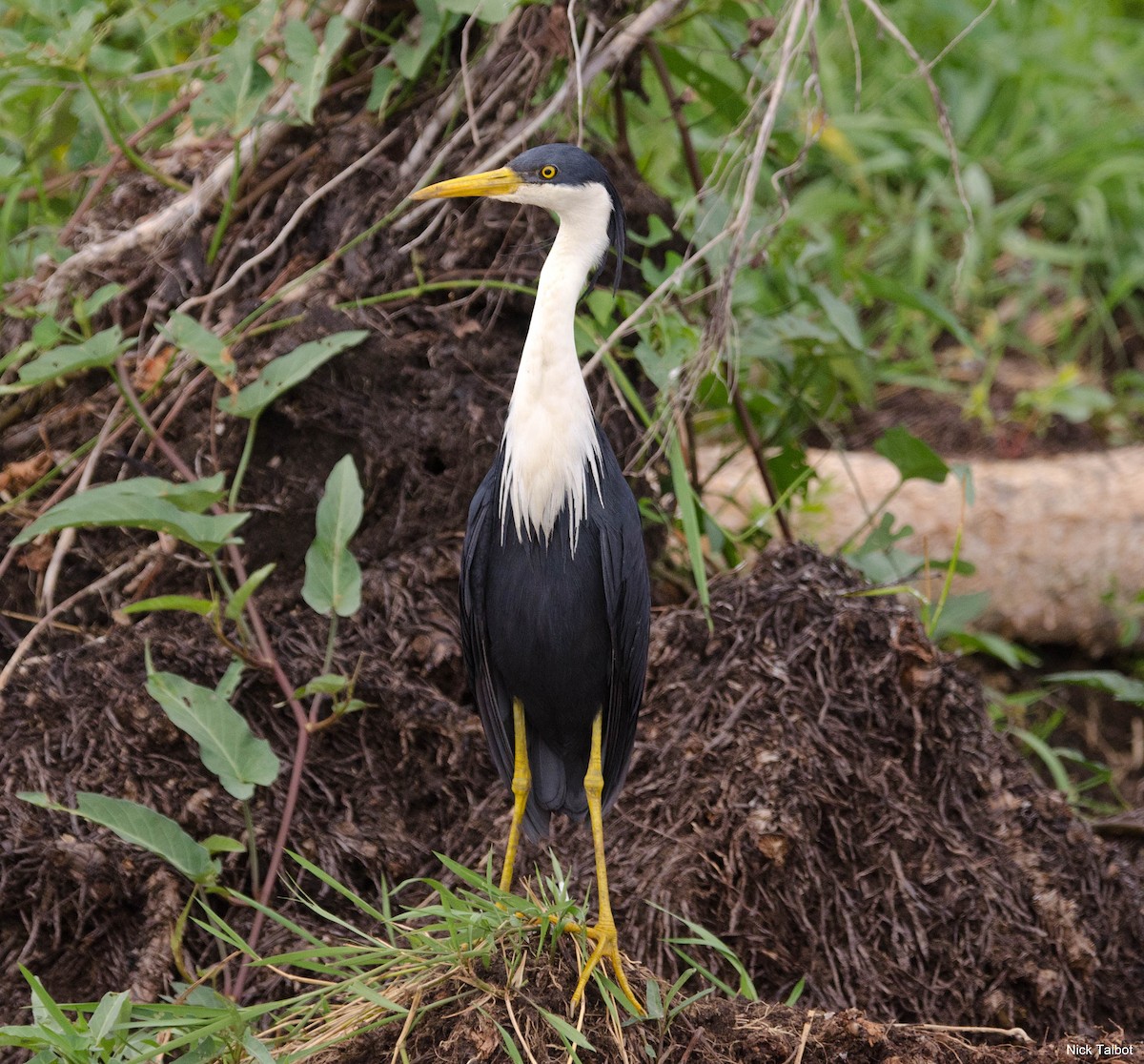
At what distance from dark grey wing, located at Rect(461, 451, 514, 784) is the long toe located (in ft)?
1.68

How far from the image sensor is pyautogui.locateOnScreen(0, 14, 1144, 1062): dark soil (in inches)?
109

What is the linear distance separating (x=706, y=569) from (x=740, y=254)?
3.20ft

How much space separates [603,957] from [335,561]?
1.00 m

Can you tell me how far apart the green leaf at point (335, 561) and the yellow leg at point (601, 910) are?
1.98 ft

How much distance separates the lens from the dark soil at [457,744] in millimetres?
2766

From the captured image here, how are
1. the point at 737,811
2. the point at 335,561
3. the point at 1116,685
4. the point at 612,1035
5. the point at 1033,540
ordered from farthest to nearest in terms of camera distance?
the point at 1033,540, the point at 1116,685, the point at 737,811, the point at 335,561, the point at 612,1035

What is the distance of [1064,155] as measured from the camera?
5.91 metres

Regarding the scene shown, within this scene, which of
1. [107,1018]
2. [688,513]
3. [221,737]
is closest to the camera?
[107,1018]

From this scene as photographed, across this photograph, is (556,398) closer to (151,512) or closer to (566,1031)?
(151,512)

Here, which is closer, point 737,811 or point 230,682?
point 230,682

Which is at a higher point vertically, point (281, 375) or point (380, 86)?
point (380, 86)

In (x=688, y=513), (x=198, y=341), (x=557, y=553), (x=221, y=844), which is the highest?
(x=198, y=341)

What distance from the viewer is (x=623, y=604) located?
2654 millimetres

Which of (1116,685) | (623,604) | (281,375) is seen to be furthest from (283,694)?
(1116,685)
